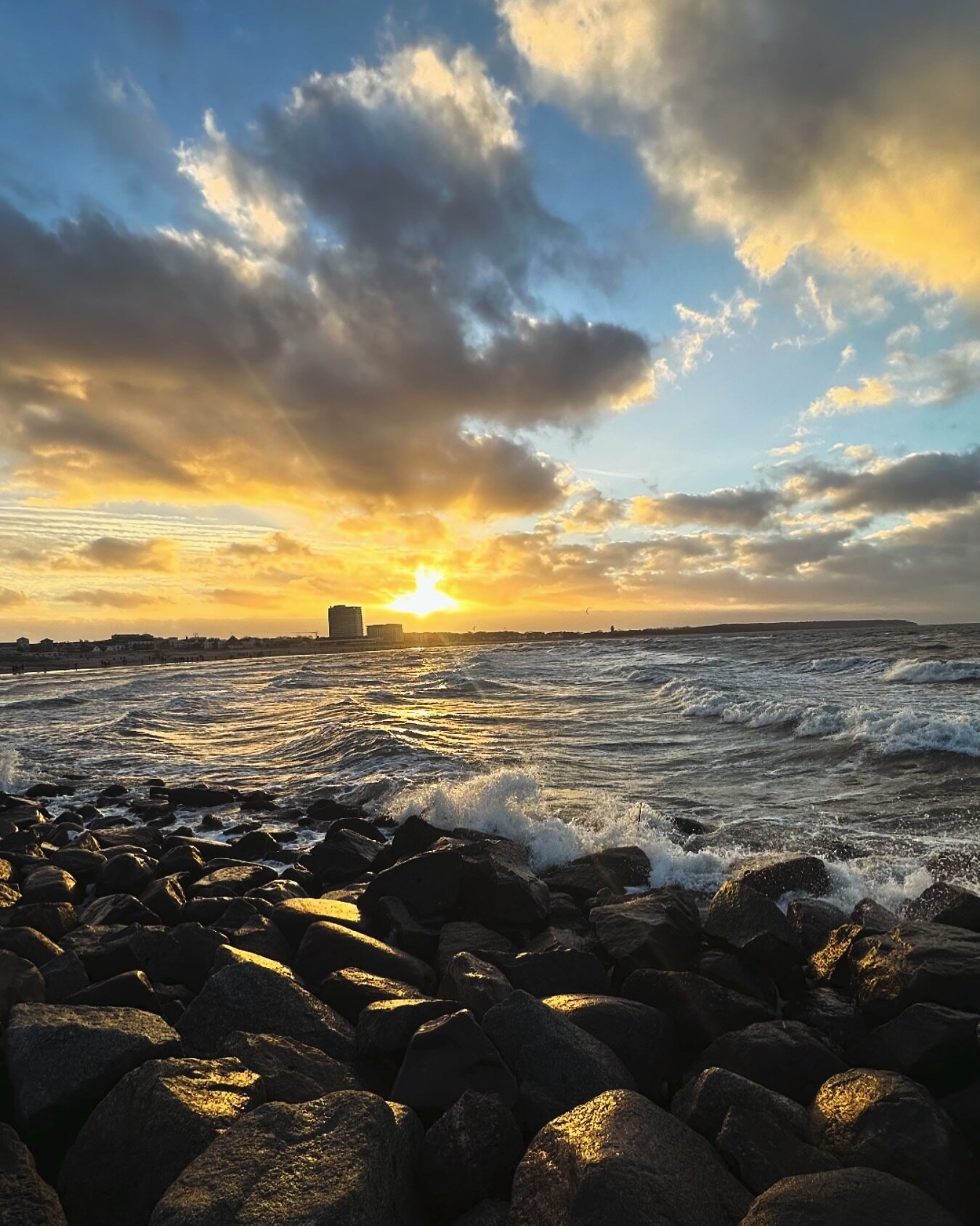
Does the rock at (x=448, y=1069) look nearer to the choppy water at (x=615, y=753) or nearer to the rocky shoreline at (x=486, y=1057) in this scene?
the rocky shoreline at (x=486, y=1057)

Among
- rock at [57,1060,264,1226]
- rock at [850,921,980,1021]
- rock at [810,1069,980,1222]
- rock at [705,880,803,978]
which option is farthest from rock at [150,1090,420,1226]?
rock at [705,880,803,978]

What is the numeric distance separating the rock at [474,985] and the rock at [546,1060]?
27cm

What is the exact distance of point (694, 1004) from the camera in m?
4.89

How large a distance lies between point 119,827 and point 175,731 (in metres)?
13.5

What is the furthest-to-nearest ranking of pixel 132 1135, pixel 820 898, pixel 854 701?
1. pixel 854 701
2. pixel 820 898
3. pixel 132 1135

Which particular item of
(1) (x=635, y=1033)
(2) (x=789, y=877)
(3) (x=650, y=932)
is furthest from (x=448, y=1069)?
(2) (x=789, y=877)

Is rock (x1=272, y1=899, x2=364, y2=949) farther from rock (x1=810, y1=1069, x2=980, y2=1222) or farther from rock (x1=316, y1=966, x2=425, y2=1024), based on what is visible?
rock (x1=810, y1=1069, x2=980, y2=1222)

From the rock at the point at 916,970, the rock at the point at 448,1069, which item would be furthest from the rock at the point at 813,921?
the rock at the point at 448,1069

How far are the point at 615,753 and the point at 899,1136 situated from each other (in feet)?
45.3

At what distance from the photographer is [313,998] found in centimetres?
455

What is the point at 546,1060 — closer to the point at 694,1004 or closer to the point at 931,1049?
the point at 694,1004

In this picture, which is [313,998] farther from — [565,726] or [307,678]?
[307,678]

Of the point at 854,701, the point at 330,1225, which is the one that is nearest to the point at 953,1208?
the point at 330,1225

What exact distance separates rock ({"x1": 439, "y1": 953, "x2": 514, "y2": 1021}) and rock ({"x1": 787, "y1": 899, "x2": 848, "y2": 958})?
9.14 ft
